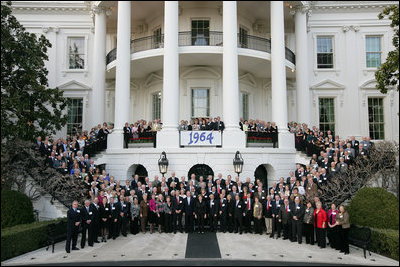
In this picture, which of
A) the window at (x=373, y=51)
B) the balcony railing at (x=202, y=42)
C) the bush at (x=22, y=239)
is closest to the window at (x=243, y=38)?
the balcony railing at (x=202, y=42)

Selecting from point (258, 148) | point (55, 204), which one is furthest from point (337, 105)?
point (55, 204)

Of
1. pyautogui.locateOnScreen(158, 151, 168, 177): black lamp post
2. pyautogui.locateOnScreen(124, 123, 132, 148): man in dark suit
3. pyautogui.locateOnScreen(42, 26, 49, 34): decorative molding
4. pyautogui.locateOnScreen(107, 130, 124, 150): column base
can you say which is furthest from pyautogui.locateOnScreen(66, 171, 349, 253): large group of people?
pyautogui.locateOnScreen(42, 26, 49, 34): decorative molding

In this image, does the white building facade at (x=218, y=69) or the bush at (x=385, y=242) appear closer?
the bush at (x=385, y=242)

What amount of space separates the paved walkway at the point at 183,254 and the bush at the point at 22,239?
0.20 metres

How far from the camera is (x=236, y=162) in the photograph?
15.6 meters

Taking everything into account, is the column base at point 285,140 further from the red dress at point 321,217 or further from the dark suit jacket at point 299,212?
the red dress at point 321,217

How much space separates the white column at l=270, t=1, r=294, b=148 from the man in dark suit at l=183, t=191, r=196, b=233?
275 inches

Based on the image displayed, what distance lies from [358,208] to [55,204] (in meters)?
11.1

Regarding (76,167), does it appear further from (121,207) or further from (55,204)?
(121,207)

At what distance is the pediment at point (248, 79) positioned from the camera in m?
21.8

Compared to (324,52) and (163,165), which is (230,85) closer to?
(163,165)

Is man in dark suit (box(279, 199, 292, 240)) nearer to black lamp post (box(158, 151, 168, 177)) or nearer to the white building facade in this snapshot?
the white building facade

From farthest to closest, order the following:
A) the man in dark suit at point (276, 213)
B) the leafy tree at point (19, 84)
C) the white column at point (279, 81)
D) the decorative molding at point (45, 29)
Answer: the decorative molding at point (45, 29) → the white column at point (279, 81) → the leafy tree at point (19, 84) → the man in dark suit at point (276, 213)

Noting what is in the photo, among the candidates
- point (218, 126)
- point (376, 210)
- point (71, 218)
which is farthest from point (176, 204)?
point (376, 210)
